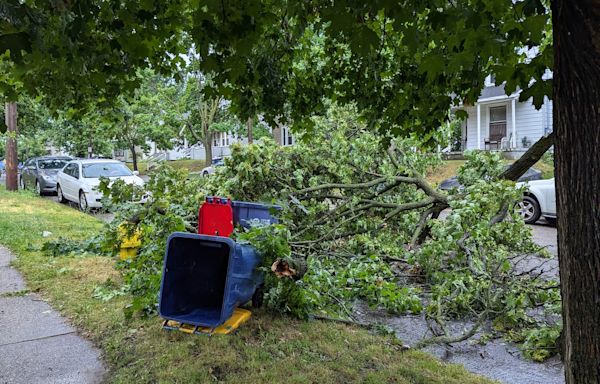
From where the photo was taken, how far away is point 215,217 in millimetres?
5008

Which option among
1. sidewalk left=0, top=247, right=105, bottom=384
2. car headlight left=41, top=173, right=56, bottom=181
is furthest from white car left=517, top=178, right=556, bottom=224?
A: car headlight left=41, top=173, right=56, bottom=181

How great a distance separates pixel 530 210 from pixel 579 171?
10278 mm

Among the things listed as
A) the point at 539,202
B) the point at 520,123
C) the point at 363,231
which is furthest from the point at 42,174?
the point at 520,123

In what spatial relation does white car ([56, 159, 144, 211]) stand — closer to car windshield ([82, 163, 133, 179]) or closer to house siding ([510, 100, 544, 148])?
car windshield ([82, 163, 133, 179])

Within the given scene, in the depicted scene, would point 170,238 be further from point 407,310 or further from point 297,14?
point 407,310

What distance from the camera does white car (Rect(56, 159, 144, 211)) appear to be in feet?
44.9

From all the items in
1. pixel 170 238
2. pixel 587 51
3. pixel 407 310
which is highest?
pixel 587 51

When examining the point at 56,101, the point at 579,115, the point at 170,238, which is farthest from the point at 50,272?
the point at 579,115

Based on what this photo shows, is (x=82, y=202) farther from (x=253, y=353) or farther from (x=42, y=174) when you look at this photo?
(x=253, y=353)

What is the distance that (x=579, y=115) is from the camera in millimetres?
1872

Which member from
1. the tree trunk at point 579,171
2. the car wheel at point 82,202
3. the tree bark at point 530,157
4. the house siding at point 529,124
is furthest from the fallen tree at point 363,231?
the house siding at point 529,124

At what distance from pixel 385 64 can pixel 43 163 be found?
18.1 m

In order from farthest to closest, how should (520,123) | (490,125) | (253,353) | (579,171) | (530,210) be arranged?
1. (490,125)
2. (520,123)
3. (530,210)
4. (253,353)
5. (579,171)

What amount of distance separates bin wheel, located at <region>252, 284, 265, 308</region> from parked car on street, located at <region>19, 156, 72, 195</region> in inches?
599
